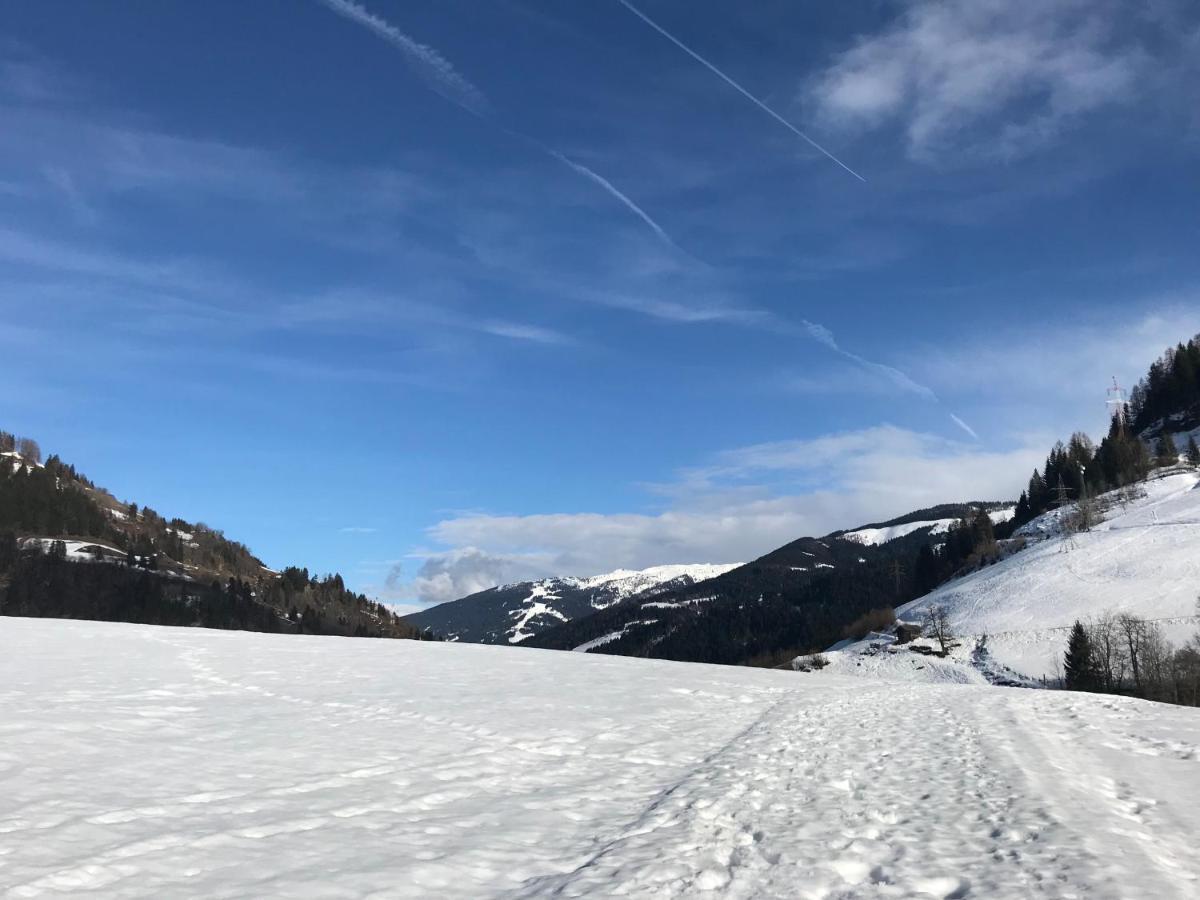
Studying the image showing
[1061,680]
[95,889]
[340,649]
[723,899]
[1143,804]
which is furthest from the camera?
[1061,680]

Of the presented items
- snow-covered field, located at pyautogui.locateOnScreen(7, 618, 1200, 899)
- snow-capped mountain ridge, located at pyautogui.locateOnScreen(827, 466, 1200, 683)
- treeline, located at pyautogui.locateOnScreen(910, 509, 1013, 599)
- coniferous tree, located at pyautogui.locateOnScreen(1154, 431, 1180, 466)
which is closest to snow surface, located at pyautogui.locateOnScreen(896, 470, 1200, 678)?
snow-capped mountain ridge, located at pyautogui.locateOnScreen(827, 466, 1200, 683)

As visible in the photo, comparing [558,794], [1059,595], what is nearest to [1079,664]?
[1059,595]

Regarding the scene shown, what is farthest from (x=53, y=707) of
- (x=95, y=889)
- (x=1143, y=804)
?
(x=1143, y=804)

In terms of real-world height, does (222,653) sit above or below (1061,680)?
above

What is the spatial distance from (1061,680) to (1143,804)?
101253 mm

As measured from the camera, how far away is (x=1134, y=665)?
83.1m

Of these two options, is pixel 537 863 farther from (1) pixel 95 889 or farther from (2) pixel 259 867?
(1) pixel 95 889

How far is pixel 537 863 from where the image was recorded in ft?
27.9

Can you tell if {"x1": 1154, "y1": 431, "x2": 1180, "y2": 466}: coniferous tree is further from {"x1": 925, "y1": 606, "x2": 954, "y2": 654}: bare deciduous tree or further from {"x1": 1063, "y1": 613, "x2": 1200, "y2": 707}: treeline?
{"x1": 1063, "y1": 613, "x2": 1200, "y2": 707}: treeline

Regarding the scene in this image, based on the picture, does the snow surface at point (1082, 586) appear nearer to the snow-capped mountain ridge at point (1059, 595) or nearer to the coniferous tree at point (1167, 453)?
the snow-capped mountain ridge at point (1059, 595)

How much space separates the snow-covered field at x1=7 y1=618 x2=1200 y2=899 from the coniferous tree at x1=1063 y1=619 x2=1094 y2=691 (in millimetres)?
72497

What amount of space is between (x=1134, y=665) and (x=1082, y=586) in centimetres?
4330

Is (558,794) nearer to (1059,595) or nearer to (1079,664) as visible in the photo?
(1079,664)

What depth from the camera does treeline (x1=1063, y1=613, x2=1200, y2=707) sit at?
79375mm
